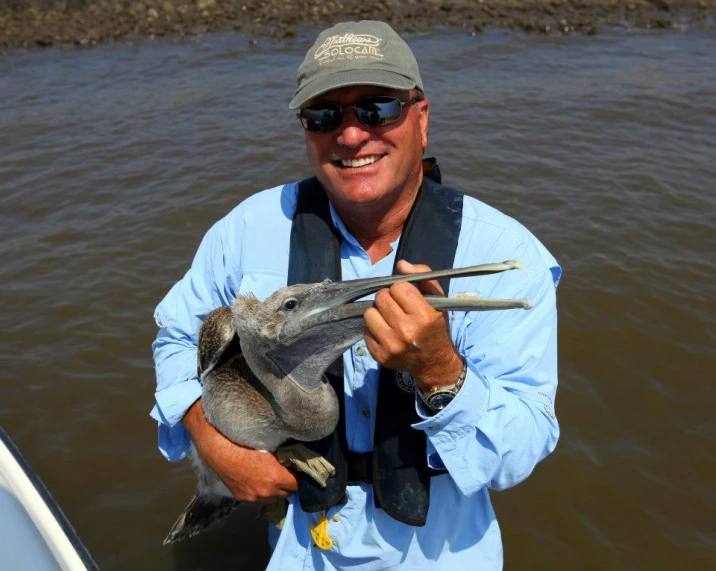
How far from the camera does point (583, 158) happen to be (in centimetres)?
981

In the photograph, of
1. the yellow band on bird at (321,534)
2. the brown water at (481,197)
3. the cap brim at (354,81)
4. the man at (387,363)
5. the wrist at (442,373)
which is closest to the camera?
the wrist at (442,373)

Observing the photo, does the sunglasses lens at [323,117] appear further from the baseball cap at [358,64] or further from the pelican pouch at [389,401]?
the pelican pouch at [389,401]

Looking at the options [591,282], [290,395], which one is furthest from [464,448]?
[591,282]

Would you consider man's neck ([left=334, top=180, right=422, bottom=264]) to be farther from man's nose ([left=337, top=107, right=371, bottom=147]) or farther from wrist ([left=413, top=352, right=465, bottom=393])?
wrist ([left=413, top=352, right=465, bottom=393])

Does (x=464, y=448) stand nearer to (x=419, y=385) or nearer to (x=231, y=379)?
(x=419, y=385)

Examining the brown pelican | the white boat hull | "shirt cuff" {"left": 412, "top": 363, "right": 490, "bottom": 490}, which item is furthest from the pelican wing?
the white boat hull

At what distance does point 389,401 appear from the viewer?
2844 millimetres

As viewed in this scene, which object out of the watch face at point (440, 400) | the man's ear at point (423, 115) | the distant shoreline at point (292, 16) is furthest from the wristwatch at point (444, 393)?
the distant shoreline at point (292, 16)

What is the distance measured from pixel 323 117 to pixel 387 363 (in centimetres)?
125

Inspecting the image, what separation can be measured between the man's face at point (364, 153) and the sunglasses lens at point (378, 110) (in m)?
0.02

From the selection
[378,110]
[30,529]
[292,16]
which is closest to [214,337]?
[378,110]

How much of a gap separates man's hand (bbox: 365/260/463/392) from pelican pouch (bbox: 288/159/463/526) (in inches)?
20.5

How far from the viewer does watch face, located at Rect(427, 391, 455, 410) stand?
2.37m

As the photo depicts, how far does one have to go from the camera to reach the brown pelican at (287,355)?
2.43 metres
